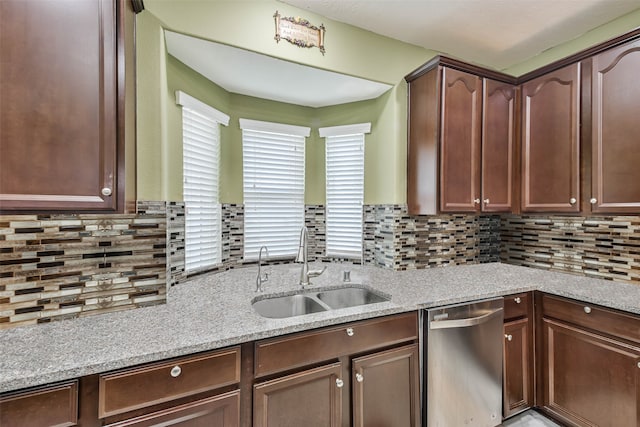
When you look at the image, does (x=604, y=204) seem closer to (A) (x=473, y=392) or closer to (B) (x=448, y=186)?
(B) (x=448, y=186)

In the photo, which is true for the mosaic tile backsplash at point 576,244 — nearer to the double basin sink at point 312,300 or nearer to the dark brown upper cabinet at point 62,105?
the double basin sink at point 312,300

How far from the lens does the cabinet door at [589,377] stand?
1495 mm

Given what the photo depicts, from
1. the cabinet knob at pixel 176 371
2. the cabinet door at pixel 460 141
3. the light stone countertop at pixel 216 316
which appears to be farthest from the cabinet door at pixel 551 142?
the cabinet knob at pixel 176 371

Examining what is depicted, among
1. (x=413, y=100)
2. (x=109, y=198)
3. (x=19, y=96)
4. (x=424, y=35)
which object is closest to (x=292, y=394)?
(x=109, y=198)

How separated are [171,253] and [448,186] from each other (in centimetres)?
190

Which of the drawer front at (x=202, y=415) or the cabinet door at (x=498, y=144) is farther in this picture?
the cabinet door at (x=498, y=144)

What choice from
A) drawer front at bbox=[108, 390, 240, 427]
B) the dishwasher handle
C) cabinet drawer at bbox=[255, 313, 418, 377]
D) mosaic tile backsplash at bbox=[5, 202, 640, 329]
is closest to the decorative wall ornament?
mosaic tile backsplash at bbox=[5, 202, 640, 329]

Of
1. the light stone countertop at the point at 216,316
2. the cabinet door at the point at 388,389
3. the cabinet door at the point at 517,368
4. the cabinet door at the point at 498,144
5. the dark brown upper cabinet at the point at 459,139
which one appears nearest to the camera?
the light stone countertop at the point at 216,316

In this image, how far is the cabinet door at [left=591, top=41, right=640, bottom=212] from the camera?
171cm

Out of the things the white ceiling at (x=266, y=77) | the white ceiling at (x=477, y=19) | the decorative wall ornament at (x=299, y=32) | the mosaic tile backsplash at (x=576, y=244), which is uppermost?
the white ceiling at (x=477, y=19)

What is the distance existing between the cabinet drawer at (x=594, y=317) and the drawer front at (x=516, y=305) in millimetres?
95

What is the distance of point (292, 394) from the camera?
4.09ft

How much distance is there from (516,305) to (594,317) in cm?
36

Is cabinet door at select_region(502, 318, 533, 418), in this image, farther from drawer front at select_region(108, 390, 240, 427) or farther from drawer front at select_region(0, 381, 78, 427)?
drawer front at select_region(0, 381, 78, 427)
